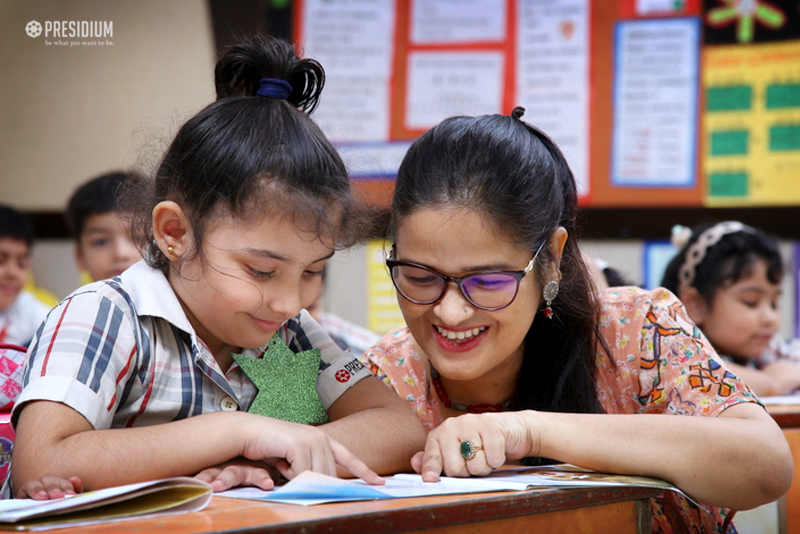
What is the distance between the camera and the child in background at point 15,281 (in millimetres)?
3141

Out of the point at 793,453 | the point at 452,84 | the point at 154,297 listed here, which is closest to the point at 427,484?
the point at 154,297

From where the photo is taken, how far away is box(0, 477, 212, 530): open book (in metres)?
0.75

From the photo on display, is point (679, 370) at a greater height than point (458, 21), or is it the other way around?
point (458, 21)

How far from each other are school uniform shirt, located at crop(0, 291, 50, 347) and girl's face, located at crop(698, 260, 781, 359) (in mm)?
2553

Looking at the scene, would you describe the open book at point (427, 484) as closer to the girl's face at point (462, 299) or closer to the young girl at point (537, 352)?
the young girl at point (537, 352)

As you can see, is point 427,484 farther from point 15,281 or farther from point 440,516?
point 15,281

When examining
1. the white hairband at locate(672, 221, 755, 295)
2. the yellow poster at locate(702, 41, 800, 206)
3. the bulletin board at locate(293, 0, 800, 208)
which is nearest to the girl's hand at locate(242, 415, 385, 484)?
the bulletin board at locate(293, 0, 800, 208)

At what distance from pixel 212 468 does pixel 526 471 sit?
17.1 inches

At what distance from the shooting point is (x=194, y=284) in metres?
Result: 1.23

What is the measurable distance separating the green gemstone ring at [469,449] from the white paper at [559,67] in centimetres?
221

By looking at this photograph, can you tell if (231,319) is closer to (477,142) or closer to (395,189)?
(395,189)

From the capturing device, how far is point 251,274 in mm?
1192

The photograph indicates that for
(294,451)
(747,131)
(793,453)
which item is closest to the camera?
(294,451)

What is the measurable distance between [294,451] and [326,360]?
1.16 ft
